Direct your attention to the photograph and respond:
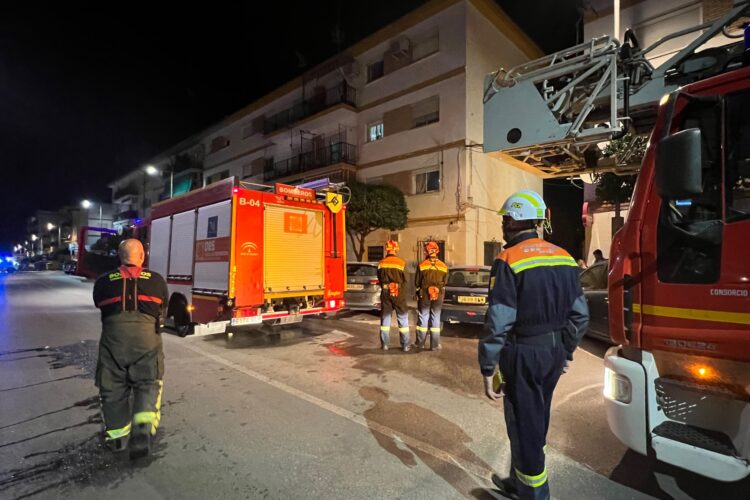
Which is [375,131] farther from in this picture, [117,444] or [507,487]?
[507,487]

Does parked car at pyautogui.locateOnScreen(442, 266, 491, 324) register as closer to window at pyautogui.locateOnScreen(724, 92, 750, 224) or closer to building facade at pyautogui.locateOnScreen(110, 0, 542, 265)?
window at pyautogui.locateOnScreen(724, 92, 750, 224)

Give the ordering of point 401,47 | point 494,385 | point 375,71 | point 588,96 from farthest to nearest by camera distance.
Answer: point 375,71, point 401,47, point 588,96, point 494,385

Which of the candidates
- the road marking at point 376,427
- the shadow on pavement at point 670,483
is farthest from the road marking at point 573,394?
the road marking at point 376,427

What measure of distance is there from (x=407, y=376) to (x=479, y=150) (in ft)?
47.2

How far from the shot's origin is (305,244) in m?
8.12

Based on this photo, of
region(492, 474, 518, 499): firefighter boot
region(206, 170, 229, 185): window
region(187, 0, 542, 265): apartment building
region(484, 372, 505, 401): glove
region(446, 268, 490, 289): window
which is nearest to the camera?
region(484, 372, 505, 401): glove

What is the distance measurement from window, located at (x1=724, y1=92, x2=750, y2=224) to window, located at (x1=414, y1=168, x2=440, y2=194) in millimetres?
16422

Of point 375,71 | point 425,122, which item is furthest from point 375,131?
point 425,122

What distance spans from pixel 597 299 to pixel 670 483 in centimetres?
420

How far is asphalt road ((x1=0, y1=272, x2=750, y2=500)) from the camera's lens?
2.92 metres

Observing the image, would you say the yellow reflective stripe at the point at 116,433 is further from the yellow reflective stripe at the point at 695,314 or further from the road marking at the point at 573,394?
the road marking at the point at 573,394

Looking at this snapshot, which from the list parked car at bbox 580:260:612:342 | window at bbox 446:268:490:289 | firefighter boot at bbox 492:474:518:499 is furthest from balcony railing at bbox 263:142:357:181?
firefighter boot at bbox 492:474:518:499

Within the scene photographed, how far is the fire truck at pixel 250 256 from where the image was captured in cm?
700

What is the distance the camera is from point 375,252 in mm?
21359
